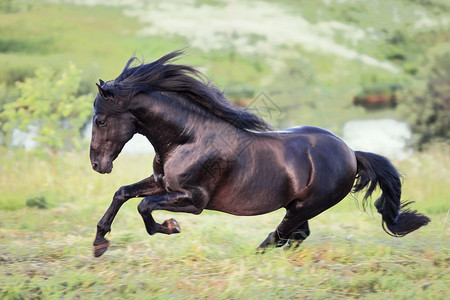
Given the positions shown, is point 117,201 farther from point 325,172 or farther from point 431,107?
point 431,107

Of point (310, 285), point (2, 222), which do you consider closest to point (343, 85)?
point (2, 222)

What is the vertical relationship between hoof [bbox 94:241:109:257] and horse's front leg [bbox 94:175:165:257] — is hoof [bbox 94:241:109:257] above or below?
below

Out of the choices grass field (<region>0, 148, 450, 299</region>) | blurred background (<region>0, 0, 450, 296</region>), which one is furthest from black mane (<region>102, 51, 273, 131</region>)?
grass field (<region>0, 148, 450, 299</region>)

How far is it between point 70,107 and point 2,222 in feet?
7.47

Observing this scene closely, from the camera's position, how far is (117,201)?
4.83 metres

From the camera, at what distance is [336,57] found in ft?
86.5

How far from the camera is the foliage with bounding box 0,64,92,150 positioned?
8.70 m

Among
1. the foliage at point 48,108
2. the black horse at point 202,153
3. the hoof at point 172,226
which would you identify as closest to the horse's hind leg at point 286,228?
the black horse at point 202,153

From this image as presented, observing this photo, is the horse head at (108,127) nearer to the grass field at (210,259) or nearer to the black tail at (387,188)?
the grass field at (210,259)

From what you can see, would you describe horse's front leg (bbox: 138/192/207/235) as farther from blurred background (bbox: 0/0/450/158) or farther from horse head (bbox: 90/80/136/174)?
blurred background (bbox: 0/0/450/158)

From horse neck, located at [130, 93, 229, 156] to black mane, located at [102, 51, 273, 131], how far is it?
0.07m

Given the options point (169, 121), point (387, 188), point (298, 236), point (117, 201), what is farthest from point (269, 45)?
point (117, 201)

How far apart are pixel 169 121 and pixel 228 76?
741 inches

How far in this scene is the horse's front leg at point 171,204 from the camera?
461cm
